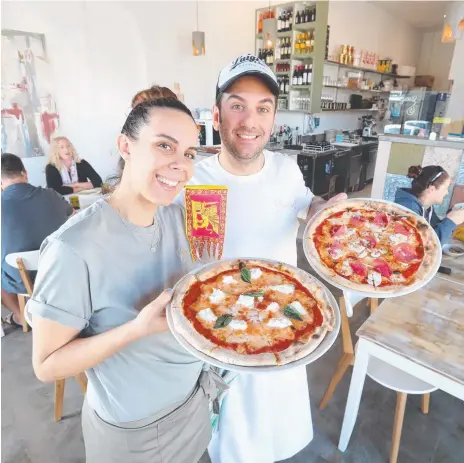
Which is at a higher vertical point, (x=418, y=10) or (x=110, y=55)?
(x=418, y=10)

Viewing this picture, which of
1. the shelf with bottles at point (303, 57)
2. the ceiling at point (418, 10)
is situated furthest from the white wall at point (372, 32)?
the shelf with bottles at point (303, 57)

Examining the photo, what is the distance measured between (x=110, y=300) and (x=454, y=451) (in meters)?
2.18

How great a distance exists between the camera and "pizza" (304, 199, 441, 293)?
126 cm

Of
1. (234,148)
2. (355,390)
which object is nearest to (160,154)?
(234,148)

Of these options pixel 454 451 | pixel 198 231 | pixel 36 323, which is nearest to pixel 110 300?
pixel 36 323

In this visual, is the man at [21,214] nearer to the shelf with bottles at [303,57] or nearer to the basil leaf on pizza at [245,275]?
the basil leaf on pizza at [245,275]

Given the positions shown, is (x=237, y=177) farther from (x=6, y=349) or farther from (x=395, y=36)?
(x=395, y=36)

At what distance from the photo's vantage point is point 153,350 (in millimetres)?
1032

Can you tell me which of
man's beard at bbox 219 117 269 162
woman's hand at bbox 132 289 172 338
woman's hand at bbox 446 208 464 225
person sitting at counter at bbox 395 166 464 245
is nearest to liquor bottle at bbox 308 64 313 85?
person sitting at counter at bbox 395 166 464 245

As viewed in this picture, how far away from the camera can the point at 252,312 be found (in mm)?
1136

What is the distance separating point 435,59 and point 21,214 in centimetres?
1201

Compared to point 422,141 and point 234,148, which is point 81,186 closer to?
point 234,148

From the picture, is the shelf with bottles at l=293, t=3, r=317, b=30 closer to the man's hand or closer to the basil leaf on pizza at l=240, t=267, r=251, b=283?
the man's hand

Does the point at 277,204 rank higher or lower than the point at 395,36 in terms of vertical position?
lower
